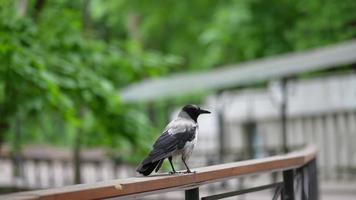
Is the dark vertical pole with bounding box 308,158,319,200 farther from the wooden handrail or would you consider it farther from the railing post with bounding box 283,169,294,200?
the wooden handrail

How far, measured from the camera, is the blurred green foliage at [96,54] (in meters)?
10.7

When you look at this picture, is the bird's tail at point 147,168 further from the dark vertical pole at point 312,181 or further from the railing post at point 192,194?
the dark vertical pole at point 312,181

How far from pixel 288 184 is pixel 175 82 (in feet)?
51.5

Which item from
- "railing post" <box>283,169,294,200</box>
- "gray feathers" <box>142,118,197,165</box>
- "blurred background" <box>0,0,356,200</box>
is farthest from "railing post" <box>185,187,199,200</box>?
"blurred background" <box>0,0,356,200</box>

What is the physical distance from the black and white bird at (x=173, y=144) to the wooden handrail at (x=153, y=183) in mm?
101

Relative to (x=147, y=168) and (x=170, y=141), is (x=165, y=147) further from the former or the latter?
(x=147, y=168)

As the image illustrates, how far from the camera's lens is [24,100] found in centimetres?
1201

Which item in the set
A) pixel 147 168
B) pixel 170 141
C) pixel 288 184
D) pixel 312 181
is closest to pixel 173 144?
pixel 170 141

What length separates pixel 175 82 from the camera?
22281 mm

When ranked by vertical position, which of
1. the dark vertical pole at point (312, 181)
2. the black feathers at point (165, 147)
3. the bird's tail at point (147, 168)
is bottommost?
the dark vertical pole at point (312, 181)

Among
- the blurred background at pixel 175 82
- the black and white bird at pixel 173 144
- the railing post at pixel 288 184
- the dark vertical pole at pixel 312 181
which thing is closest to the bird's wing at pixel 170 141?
the black and white bird at pixel 173 144

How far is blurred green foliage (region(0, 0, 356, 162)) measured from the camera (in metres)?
10.7

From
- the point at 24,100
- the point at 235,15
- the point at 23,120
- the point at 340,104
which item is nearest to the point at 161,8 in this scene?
the point at 235,15

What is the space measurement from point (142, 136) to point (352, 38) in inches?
465
